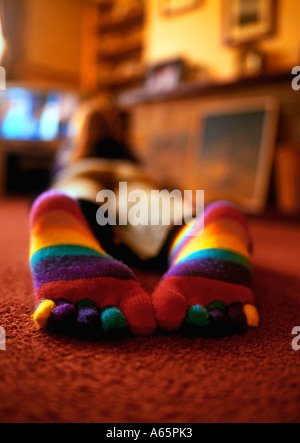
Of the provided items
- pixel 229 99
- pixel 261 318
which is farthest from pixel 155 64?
pixel 261 318

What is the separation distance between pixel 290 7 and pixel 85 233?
2.09 metres

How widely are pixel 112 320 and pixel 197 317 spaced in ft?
0.36

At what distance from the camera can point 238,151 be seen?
211 centimetres

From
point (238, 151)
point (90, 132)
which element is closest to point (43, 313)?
point (90, 132)

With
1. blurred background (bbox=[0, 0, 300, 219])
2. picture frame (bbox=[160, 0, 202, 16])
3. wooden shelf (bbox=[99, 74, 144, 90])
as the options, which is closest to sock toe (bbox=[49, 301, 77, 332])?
blurred background (bbox=[0, 0, 300, 219])

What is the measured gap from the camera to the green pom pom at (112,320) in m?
0.44

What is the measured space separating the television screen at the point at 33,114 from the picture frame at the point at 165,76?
2.10ft

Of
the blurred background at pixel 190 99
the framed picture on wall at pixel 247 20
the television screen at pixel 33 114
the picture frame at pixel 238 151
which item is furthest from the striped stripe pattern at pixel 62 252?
the television screen at pixel 33 114

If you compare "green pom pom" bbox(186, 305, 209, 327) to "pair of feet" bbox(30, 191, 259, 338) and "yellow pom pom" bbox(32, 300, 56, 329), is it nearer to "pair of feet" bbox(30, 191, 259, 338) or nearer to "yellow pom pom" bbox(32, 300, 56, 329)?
"pair of feet" bbox(30, 191, 259, 338)

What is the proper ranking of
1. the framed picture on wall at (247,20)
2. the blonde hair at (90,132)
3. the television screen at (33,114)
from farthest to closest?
the television screen at (33,114), the framed picture on wall at (247,20), the blonde hair at (90,132)

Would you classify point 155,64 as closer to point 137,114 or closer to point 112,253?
point 137,114

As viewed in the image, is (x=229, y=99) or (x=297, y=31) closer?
(x=297, y=31)

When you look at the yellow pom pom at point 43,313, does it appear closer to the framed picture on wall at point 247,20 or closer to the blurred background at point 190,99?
the blurred background at point 190,99

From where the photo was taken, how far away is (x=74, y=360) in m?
0.40
